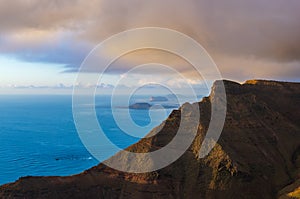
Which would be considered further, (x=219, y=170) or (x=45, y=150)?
(x=45, y=150)

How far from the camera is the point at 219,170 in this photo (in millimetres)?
55031

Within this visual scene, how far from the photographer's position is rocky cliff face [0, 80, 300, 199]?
5000cm

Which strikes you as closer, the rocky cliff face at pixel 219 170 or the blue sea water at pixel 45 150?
the rocky cliff face at pixel 219 170

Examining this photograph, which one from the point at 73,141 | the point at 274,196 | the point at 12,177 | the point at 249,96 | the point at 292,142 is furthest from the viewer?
the point at 73,141

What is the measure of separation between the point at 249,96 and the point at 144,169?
36.2m

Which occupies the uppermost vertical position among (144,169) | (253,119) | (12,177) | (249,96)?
(249,96)

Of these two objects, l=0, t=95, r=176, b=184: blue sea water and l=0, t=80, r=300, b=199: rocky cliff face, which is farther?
l=0, t=95, r=176, b=184: blue sea water

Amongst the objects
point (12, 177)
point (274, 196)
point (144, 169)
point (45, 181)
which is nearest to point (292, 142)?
point (274, 196)

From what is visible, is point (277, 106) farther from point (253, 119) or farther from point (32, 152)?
point (32, 152)

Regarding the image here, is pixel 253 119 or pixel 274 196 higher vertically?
pixel 253 119

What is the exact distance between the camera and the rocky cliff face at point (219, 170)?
50.0 meters

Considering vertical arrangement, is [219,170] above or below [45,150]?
above

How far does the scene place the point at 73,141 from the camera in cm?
15238

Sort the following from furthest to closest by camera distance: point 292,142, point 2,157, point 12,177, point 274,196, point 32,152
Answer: point 32,152 → point 2,157 → point 12,177 → point 292,142 → point 274,196
